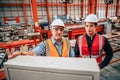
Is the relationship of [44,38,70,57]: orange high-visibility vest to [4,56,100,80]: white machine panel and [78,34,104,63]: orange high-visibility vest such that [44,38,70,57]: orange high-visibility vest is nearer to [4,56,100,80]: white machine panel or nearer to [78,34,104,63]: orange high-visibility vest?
[78,34,104,63]: orange high-visibility vest

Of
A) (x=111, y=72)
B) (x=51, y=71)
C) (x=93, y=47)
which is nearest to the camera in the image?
(x=51, y=71)

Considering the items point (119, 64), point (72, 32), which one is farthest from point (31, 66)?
point (72, 32)

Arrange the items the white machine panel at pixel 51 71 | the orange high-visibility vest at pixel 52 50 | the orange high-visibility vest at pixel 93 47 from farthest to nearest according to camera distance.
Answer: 1. the orange high-visibility vest at pixel 93 47
2. the orange high-visibility vest at pixel 52 50
3. the white machine panel at pixel 51 71

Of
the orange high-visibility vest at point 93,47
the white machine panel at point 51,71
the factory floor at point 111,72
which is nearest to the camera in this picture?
the white machine panel at point 51,71

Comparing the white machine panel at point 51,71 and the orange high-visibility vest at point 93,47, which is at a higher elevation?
the white machine panel at point 51,71

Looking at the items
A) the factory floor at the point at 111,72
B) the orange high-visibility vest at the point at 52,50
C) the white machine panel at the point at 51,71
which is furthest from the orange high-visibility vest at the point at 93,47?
the factory floor at the point at 111,72

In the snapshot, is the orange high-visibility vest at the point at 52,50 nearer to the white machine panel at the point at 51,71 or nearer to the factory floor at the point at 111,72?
the white machine panel at the point at 51,71

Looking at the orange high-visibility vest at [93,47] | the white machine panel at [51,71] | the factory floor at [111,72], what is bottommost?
the factory floor at [111,72]

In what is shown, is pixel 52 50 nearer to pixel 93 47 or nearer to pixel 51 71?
pixel 93 47

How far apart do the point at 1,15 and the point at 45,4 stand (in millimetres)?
4811

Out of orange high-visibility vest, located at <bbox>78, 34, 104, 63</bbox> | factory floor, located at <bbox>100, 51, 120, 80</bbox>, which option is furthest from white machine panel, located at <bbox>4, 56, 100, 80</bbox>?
factory floor, located at <bbox>100, 51, 120, 80</bbox>

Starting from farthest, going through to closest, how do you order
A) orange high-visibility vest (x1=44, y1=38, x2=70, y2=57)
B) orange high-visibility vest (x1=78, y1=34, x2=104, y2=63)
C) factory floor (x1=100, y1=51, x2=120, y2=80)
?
factory floor (x1=100, y1=51, x2=120, y2=80) < orange high-visibility vest (x1=78, y1=34, x2=104, y2=63) < orange high-visibility vest (x1=44, y1=38, x2=70, y2=57)

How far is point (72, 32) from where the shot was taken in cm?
658

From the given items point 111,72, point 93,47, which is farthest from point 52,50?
point 111,72
